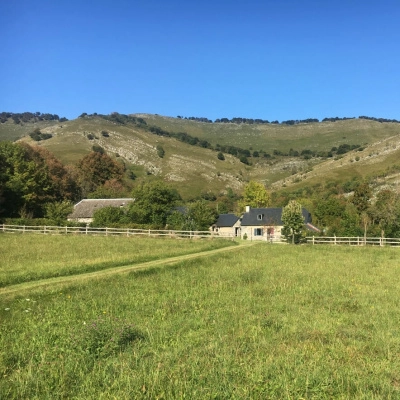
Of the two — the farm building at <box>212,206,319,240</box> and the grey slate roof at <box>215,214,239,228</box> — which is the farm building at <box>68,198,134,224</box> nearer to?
the grey slate roof at <box>215,214,239,228</box>

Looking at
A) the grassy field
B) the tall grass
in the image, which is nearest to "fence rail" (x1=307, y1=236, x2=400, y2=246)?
the tall grass

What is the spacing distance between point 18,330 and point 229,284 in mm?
7923

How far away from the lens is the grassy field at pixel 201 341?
552cm

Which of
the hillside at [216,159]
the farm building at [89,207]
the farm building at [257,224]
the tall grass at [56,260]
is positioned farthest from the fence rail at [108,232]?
the hillside at [216,159]

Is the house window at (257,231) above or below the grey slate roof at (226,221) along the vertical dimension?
below

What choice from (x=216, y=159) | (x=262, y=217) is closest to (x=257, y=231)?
(x=262, y=217)

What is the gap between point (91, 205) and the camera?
2621 inches

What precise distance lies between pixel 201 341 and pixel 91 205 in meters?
61.8

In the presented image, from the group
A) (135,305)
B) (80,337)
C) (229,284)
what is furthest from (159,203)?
(80,337)

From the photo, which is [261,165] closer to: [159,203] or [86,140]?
[86,140]

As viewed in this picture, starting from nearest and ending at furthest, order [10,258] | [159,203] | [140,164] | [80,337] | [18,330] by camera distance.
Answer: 1. [80,337]
2. [18,330]
3. [10,258]
4. [159,203]
5. [140,164]

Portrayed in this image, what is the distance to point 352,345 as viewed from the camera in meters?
7.59

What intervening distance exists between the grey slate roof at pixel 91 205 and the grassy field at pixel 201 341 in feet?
169

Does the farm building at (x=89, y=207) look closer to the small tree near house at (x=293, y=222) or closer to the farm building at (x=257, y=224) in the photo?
the farm building at (x=257, y=224)
